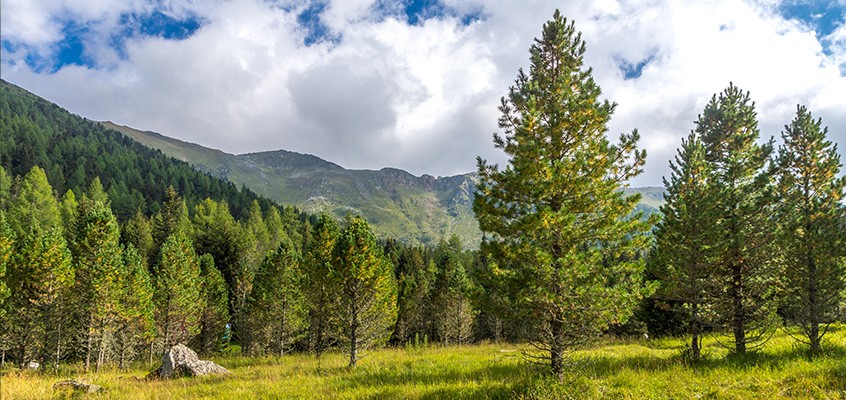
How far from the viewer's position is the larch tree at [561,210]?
1039 cm

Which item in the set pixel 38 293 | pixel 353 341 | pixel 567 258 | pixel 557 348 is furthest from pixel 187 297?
pixel 567 258

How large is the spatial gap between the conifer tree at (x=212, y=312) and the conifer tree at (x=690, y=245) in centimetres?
4492

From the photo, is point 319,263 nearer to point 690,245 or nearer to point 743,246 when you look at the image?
point 690,245

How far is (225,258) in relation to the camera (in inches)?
2822

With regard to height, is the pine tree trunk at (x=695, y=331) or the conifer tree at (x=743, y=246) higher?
the conifer tree at (x=743, y=246)

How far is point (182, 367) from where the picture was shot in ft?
65.5

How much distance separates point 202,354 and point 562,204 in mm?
47557

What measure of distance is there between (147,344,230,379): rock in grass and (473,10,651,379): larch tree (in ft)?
58.8

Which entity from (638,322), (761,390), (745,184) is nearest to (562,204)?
(761,390)

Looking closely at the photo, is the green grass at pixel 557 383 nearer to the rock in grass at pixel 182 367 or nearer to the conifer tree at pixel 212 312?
the rock in grass at pixel 182 367

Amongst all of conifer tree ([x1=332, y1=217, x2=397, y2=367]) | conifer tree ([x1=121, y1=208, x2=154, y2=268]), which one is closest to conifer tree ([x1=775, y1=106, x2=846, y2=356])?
conifer tree ([x1=332, y1=217, x2=397, y2=367])

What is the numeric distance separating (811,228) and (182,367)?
31.2 m

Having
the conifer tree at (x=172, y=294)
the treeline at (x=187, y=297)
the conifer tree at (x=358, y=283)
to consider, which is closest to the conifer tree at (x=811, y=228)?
the treeline at (x=187, y=297)

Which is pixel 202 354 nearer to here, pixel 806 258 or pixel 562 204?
pixel 562 204
